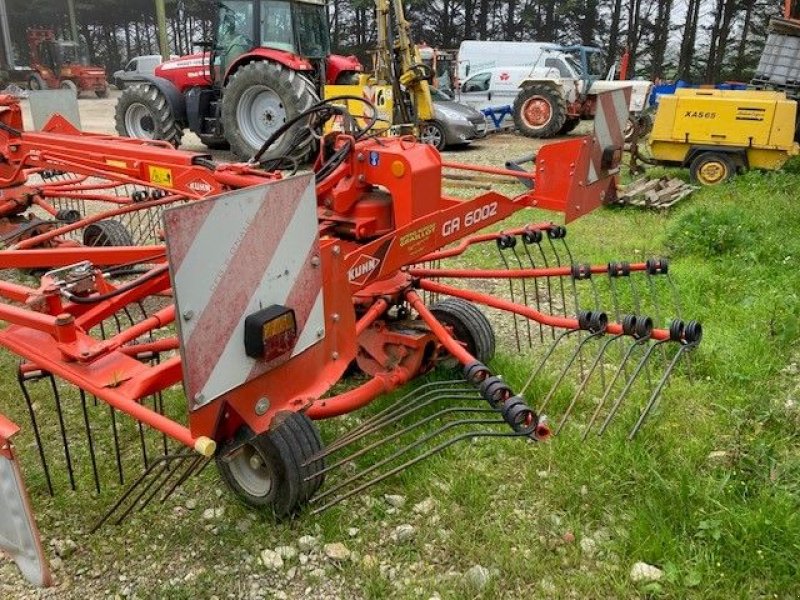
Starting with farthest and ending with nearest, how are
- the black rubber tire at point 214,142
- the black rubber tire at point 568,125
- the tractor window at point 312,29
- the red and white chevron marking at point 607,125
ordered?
the black rubber tire at point 568,125, the black rubber tire at point 214,142, the tractor window at point 312,29, the red and white chevron marking at point 607,125

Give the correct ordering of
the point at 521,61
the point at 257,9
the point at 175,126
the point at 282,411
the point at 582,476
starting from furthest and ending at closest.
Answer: the point at 521,61 → the point at 175,126 → the point at 257,9 → the point at 582,476 → the point at 282,411

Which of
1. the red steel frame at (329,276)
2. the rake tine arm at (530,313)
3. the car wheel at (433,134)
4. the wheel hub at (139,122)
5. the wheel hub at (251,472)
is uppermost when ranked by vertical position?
the red steel frame at (329,276)

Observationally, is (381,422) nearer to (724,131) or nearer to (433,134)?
(724,131)

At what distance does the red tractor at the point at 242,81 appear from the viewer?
364 inches

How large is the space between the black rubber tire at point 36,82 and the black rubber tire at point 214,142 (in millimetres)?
15507

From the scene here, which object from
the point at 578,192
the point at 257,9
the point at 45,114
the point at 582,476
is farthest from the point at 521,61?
the point at 582,476

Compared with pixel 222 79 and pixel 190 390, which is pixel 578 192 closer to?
pixel 190 390

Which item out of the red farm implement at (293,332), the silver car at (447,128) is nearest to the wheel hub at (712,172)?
the silver car at (447,128)

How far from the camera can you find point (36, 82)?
24.0 meters

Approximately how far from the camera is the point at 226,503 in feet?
8.89

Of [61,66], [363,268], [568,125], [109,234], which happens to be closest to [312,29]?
[109,234]

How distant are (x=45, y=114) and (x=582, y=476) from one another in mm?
5559

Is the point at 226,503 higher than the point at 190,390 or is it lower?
lower

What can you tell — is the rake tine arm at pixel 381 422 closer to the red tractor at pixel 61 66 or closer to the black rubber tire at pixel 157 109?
the black rubber tire at pixel 157 109
